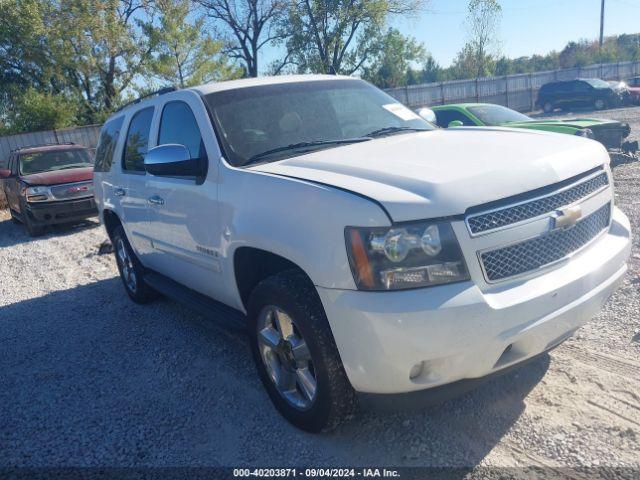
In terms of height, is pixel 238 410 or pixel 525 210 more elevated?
pixel 525 210

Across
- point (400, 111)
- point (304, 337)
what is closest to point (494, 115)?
point (400, 111)

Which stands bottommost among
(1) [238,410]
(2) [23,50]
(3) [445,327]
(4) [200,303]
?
(1) [238,410]

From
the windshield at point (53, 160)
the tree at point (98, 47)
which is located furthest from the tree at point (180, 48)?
the windshield at point (53, 160)

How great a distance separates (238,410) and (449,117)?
306 inches

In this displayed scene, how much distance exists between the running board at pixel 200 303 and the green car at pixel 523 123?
6.10 metres

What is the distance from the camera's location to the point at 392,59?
39125mm

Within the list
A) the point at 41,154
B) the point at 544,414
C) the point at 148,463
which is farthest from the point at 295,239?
the point at 41,154

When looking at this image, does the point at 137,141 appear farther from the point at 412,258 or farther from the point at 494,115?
the point at 494,115

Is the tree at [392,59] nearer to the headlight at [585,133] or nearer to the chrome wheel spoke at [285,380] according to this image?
the headlight at [585,133]

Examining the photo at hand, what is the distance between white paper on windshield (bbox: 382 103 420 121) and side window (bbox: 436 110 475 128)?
5.64 meters

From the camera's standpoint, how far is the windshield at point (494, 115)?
9.38 m

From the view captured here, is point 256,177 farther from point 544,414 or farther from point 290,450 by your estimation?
point 544,414

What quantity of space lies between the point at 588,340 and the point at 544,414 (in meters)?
1.03

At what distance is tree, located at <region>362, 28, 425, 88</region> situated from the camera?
3766 cm
